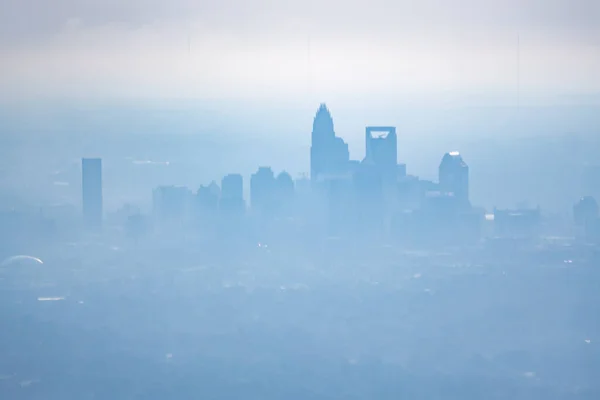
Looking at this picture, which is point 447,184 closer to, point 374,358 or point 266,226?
point 266,226

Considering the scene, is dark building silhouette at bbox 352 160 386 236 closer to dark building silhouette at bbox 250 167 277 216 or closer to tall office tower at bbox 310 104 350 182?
tall office tower at bbox 310 104 350 182

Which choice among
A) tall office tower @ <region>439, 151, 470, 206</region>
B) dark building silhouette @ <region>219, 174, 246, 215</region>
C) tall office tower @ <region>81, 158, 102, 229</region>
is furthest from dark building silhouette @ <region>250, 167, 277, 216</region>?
tall office tower @ <region>439, 151, 470, 206</region>

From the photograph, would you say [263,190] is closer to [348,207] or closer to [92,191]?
[348,207]

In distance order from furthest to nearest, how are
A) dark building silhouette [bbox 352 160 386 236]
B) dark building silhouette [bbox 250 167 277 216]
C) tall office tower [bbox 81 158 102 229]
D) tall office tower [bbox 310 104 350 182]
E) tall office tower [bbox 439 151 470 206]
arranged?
dark building silhouette [bbox 352 160 386 236]
dark building silhouette [bbox 250 167 277 216]
tall office tower [bbox 439 151 470 206]
tall office tower [bbox 310 104 350 182]
tall office tower [bbox 81 158 102 229]

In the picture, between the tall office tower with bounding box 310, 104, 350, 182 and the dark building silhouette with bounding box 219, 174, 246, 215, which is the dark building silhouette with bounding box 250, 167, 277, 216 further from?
the tall office tower with bounding box 310, 104, 350, 182

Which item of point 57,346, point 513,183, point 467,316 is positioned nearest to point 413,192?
point 513,183

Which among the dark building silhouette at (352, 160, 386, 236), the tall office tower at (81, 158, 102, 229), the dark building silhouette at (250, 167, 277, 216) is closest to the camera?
the tall office tower at (81, 158, 102, 229)

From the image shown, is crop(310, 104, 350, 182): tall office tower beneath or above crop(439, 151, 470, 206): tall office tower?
above

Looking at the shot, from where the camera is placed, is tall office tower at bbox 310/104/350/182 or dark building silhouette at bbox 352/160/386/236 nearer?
tall office tower at bbox 310/104/350/182
